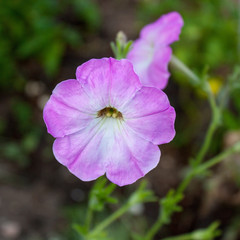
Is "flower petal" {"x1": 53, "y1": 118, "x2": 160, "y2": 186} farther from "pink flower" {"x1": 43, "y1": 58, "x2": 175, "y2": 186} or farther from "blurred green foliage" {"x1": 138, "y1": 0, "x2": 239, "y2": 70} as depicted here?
"blurred green foliage" {"x1": 138, "y1": 0, "x2": 239, "y2": 70}

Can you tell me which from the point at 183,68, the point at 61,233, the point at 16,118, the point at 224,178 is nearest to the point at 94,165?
the point at 183,68

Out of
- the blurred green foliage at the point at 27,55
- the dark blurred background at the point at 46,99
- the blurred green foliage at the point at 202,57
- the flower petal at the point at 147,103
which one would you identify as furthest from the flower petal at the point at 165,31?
the blurred green foliage at the point at 27,55

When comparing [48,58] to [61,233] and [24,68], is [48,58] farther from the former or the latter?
[61,233]

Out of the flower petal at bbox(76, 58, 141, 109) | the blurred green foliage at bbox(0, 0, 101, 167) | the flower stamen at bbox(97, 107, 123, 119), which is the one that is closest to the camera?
the flower petal at bbox(76, 58, 141, 109)

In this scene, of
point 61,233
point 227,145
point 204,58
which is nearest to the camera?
point 61,233

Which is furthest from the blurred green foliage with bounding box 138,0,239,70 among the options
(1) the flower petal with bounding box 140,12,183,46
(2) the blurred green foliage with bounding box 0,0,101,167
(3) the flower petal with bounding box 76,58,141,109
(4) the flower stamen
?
(3) the flower petal with bounding box 76,58,141,109

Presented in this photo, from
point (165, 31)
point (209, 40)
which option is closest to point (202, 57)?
point (209, 40)

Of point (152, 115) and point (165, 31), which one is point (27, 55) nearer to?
point (165, 31)
